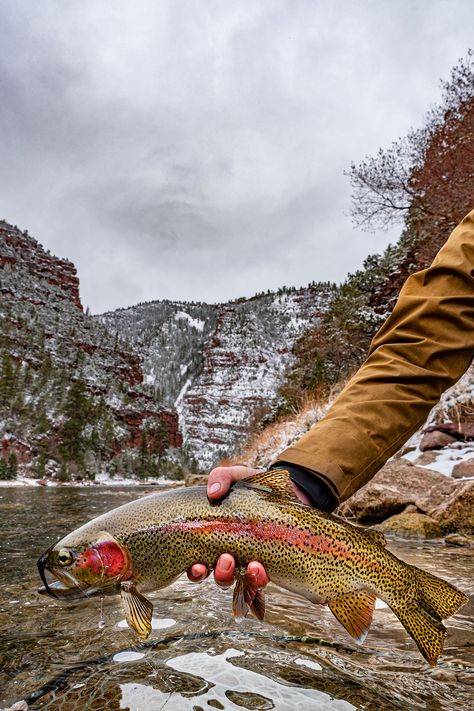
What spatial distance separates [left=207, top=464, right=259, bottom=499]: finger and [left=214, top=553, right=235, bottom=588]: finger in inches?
9.3

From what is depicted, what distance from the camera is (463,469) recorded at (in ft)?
28.0

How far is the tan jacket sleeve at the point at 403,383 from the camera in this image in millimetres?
2008

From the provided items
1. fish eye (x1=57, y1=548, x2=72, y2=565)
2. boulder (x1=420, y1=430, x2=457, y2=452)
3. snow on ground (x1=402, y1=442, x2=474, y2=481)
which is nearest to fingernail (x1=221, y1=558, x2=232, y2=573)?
A: fish eye (x1=57, y1=548, x2=72, y2=565)

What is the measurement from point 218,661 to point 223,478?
44.9 inches

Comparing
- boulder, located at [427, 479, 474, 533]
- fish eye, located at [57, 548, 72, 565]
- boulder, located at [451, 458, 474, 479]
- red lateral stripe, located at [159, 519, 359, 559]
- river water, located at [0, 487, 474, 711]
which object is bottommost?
river water, located at [0, 487, 474, 711]

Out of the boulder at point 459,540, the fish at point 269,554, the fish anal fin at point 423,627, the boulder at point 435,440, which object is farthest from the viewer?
the boulder at point 435,440

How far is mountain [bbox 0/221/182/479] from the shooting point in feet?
235

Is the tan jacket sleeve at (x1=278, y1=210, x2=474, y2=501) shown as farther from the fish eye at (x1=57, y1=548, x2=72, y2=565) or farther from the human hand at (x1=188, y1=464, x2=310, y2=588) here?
the fish eye at (x1=57, y1=548, x2=72, y2=565)

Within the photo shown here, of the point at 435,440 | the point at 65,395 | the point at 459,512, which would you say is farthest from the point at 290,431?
the point at 65,395

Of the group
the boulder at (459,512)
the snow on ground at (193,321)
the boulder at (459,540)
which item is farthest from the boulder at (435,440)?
the snow on ground at (193,321)

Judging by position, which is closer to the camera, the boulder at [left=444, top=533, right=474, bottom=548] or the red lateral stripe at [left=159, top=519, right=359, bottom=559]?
the red lateral stripe at [left=159, top=519, right=359, bottom=559]

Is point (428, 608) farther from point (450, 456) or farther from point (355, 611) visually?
point (450, 456)

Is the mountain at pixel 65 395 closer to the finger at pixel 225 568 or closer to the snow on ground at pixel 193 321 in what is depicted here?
the finger at pixel 225 568

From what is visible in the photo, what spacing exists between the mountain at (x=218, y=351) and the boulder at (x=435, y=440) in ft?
523
